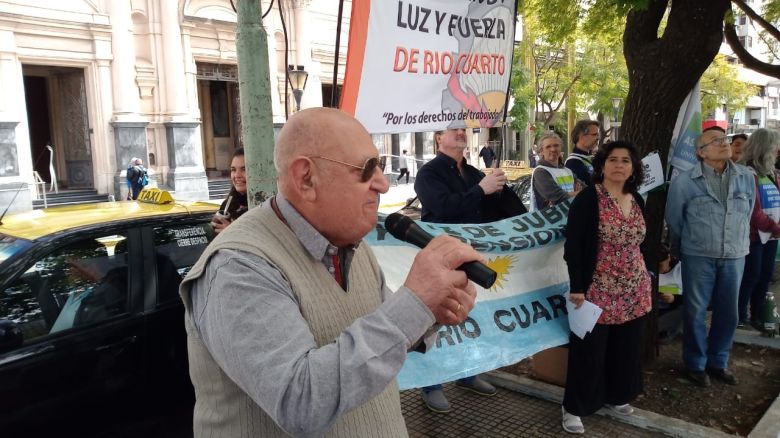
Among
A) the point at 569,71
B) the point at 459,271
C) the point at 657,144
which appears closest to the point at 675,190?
the point at 657,144

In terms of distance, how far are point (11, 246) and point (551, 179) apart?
3.95 meters

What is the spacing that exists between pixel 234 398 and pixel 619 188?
331 cm

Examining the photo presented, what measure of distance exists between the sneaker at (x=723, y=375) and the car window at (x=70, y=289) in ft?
14.6

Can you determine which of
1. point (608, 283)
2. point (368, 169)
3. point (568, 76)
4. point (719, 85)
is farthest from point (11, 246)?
point (719, 85)

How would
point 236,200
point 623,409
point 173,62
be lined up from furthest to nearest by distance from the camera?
point 173,62 → point 236,200 → point 623,409

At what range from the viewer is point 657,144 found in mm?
4754

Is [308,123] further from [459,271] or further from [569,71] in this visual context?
[569,71]

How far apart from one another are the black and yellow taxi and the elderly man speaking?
6.65 feet

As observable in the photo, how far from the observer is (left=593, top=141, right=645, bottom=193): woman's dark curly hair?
13.3 feet

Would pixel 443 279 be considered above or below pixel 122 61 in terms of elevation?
below

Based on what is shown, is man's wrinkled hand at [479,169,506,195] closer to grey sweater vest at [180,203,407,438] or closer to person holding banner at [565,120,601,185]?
person holding banner at [565,120,601,185]

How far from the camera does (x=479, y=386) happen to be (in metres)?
4.64

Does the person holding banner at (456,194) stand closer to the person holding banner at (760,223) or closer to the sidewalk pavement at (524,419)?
the sidewalk pavement at (524,419)

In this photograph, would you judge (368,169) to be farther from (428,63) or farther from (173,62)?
(173,62)
